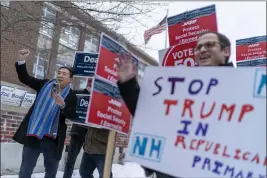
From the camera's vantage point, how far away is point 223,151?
2.18 metres

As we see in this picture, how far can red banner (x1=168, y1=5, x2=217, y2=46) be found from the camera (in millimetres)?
4238

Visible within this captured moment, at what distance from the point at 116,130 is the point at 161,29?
762 centimetres

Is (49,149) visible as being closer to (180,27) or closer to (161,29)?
(180,27)

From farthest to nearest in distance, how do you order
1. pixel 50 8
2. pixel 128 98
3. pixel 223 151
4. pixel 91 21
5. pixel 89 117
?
pixel 50 8 < pixel 91 21 < pixel 89 117 < pixel 128 98 < pixel 223 151

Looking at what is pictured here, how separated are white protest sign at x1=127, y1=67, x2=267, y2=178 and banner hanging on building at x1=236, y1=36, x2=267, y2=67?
3031mm

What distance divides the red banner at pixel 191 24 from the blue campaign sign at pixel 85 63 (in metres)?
1.16

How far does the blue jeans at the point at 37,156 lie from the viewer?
13.8 feet

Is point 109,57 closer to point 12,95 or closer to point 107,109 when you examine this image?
point 107,109

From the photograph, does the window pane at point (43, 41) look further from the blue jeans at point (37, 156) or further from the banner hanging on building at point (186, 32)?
the blue jeans at point (37, 156)

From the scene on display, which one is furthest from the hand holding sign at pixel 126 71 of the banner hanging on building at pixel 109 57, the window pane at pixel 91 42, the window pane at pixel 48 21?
the window pane at pixel 91 42

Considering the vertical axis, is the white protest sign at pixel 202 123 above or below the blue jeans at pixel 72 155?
above

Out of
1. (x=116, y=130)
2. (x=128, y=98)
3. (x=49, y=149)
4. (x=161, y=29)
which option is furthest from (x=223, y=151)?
(x=161, y=29)

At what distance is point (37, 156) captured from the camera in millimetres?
4305

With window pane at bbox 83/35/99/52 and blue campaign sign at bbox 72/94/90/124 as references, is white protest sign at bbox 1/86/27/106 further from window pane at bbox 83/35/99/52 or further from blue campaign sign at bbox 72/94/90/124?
blue campaign sign at bbox 72/94/90/124
